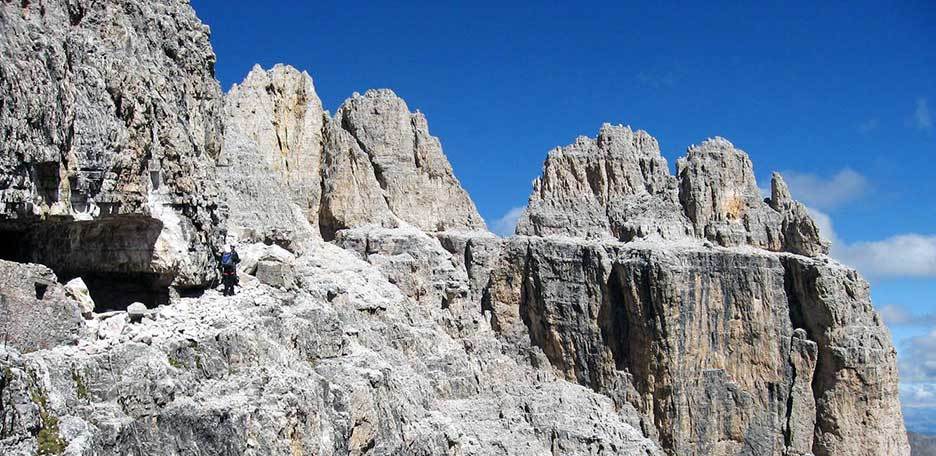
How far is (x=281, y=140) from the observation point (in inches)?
2221

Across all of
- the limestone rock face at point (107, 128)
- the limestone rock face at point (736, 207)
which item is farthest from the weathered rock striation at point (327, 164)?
the limestone rock face at point (107, 128)

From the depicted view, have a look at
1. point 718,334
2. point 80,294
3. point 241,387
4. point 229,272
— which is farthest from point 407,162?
point 241,387

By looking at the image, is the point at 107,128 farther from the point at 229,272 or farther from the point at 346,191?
the point at 346,191

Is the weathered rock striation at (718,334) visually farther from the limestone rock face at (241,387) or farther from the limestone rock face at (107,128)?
the limestone rock face at (107,128)

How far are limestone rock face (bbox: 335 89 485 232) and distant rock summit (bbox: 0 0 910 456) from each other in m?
0.14

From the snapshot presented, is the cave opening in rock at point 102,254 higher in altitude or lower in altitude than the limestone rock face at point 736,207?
lower

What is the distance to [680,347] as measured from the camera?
206ft

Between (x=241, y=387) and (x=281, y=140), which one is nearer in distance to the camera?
(x=241, y=387)

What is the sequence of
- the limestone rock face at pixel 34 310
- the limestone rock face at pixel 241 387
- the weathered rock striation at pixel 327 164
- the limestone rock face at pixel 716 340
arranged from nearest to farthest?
the limestone rock face at pixel 241 387, the limestone rock face at pixel 34 310, the weathered rock striation at pixel 327 164, the limestone rock face at pixel 716 340

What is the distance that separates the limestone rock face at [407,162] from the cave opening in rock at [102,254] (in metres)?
38.9

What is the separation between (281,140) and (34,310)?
37947 mm

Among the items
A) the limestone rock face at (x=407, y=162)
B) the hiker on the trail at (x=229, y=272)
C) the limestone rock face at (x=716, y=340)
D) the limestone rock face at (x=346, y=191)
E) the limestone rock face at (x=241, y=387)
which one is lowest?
the limestone rock face at (x=241, y=387)

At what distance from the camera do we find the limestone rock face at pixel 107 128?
1980 cm

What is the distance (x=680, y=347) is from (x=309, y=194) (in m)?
21.5
